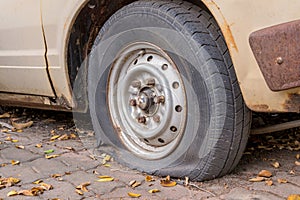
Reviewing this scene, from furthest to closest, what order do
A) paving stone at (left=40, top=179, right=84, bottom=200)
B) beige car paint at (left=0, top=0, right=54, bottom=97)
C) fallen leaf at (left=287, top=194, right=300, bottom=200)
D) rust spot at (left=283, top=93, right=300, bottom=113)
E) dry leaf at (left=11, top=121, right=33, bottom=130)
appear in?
dry leaf at (left=11, top=121, right=33, bottom=130)
beige car paint at (left=0, top=0, right=54, bottom=97)
paving stone at (left=40, top=179, right=84, bottom=200)
fallen leaf at (left=287, top=194, right=300, bottom=200)
rust spot at (left=283, top=93, right=300, bottom=113)

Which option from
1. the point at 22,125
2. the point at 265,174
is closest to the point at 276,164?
the point at 265,174

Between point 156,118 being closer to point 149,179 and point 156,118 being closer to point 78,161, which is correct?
point 149,179

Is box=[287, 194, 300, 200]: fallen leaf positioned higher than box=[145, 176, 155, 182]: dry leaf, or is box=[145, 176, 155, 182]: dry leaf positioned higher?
box=[287, 194, 300, 200]: fallen leaf

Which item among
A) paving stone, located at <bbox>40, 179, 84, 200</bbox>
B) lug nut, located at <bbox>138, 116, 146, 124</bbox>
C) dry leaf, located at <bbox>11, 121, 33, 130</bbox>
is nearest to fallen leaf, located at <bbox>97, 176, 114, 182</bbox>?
paving stone, located at <bbox>40, 179, 84, 200</bbox>

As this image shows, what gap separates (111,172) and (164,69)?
0.70 meters

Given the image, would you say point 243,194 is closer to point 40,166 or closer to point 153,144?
point 153,144

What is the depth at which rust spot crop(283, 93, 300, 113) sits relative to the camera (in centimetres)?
208

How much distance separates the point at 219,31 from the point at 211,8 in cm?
20

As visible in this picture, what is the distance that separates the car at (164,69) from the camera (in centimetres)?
208

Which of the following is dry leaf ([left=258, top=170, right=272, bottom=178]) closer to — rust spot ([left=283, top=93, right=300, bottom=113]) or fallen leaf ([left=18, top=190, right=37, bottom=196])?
rust spot ([left=283, top=93, right=300, bottom=113])

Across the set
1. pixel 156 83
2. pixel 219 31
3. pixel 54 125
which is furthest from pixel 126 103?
pixel 54 125

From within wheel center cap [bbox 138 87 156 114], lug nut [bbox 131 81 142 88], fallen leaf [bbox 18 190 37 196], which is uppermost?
lug nut [bbox 131 81 142 88]

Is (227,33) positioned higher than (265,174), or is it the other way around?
(227,33)

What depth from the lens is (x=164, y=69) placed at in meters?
2.63
